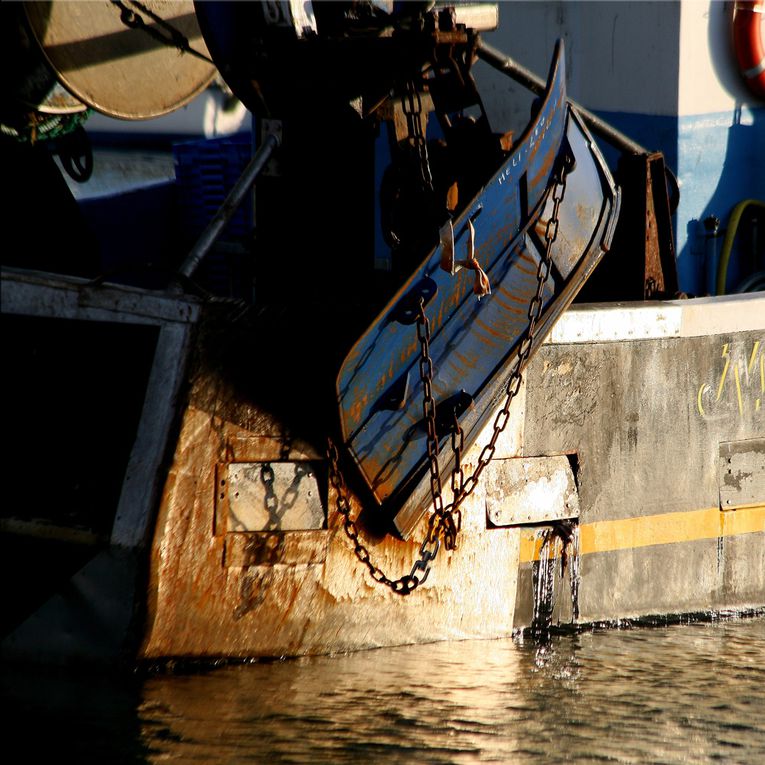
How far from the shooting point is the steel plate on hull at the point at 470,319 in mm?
4766

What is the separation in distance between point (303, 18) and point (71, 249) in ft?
6.32

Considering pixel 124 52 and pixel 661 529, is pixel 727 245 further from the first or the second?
pixel 124 52

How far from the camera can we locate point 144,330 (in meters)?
4.80

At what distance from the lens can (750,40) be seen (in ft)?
21.6

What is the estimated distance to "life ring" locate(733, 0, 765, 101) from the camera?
6.54 meters

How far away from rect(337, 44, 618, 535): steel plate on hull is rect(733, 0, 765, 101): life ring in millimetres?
1709

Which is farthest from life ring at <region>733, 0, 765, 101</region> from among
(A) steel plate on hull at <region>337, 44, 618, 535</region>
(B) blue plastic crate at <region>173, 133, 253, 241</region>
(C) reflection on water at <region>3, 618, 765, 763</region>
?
(B) blue plastic crate at <region>173, 133, 253, 241</region>

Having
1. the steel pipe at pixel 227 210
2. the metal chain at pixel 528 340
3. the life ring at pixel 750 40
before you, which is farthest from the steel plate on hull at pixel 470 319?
the life ring at pixel 750 40

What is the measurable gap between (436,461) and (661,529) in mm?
1546

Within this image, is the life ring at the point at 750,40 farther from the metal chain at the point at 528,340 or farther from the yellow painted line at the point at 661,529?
the yellow painted line at the point at 661,529

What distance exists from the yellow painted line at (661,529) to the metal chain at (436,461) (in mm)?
553

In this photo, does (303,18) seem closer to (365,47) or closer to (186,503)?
(365,47)

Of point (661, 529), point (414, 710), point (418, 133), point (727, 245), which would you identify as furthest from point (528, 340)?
point (727, 245)

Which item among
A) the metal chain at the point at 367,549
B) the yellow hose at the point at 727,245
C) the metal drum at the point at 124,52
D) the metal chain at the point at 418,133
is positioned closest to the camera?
the metal chain at the point at 418,133
